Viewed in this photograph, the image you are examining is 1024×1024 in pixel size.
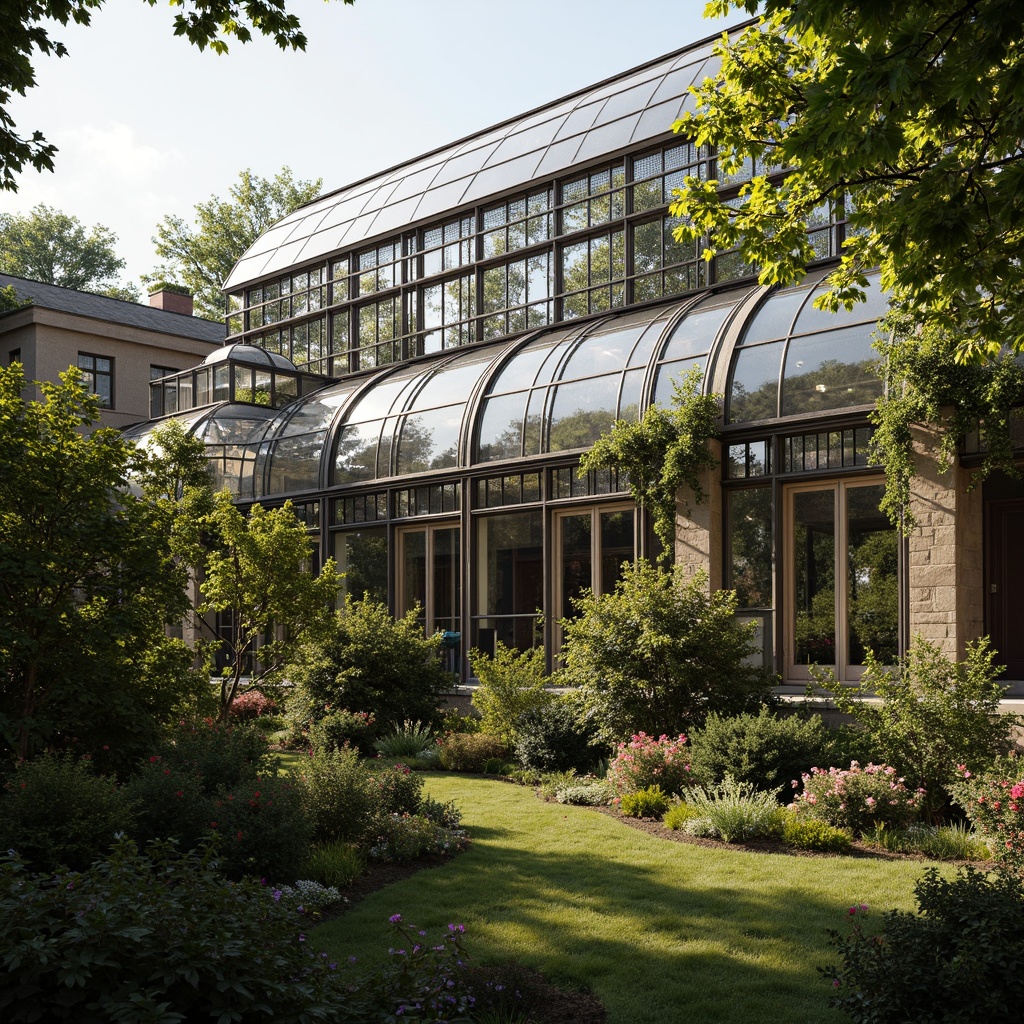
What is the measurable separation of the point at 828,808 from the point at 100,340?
1170 inches

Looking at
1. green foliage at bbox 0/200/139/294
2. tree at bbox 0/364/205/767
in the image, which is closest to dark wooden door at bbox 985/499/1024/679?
tree at bbox 0/364/205/767

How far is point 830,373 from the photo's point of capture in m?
14.1

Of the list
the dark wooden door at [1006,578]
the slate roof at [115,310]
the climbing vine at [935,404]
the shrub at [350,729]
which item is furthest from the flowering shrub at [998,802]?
the slate roof at [115,310]

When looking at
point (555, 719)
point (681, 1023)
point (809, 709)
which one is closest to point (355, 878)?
point (681, 1023)

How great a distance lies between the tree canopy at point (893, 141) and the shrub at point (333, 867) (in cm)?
621

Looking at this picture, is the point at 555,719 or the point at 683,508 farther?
the point at 683,508

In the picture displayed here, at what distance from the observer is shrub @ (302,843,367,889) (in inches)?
338

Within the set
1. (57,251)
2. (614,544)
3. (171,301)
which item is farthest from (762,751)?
(57,251)

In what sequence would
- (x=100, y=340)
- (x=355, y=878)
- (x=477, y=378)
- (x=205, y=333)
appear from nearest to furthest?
(x=355, y=878) → (x=477, y=378) → (x=100, y=340) → (x=205, y=333)

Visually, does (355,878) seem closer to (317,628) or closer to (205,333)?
(317,628)

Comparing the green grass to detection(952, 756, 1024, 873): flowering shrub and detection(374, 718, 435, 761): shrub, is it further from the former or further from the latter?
detection(374, 718, 435, 761): shrub

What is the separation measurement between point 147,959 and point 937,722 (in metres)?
8.52

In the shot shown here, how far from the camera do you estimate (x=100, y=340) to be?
110ft

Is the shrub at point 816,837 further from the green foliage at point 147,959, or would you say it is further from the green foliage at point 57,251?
the green foliage at point 57,251
